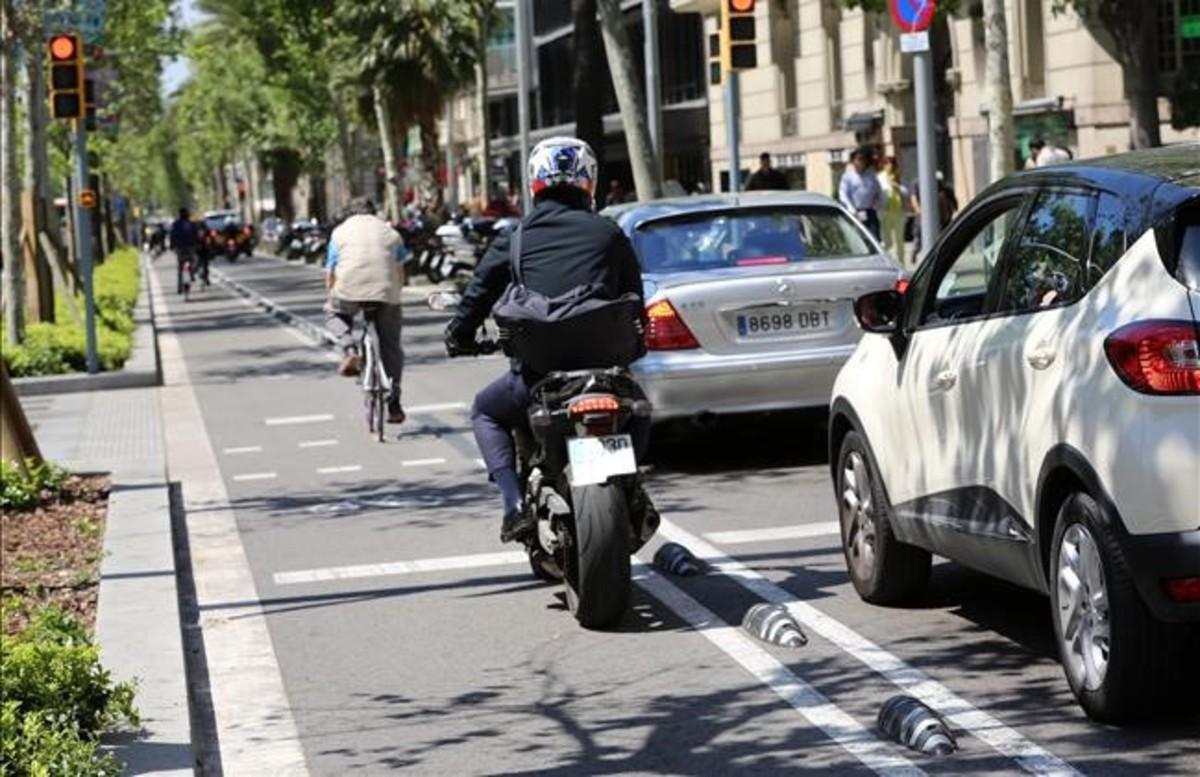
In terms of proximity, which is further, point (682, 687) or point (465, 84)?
point (465, 84)

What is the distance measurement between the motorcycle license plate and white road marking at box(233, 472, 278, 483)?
22.3ft

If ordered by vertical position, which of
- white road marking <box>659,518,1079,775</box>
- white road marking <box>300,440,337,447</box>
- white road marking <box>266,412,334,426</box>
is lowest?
white road marking <box>659,518,1079,775</box>

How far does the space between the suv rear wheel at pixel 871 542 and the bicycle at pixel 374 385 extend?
332 inches

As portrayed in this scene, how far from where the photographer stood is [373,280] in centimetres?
1816

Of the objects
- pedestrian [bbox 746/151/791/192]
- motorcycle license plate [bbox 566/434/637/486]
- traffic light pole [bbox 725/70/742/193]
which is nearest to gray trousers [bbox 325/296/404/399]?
traffic light pole [bbox 725/70/742/193]

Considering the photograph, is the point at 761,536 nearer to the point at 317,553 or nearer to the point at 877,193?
the point at 317,553

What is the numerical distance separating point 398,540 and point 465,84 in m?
48.2

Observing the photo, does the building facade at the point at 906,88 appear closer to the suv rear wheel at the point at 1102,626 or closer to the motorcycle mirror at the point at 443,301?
the motorcycle mirror at the point at 443,301

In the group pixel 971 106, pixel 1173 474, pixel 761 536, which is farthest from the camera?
pixel 971 106

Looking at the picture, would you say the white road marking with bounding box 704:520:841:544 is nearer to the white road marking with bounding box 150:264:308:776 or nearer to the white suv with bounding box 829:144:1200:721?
the white road marking with bounding box 150:264:308:776

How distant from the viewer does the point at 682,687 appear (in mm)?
7953

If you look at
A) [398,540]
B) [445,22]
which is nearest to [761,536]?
[398,540]

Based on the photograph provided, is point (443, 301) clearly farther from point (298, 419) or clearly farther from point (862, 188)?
point (862, 188)

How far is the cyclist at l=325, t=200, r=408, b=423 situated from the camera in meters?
18.1
